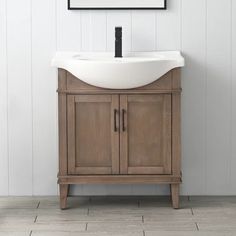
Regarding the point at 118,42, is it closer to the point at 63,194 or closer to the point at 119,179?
the point at 119,179

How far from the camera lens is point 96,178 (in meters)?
4.19

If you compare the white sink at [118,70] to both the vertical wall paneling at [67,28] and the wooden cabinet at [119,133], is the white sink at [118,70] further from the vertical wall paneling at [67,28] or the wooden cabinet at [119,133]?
the vertical wall paneling at [67,28]

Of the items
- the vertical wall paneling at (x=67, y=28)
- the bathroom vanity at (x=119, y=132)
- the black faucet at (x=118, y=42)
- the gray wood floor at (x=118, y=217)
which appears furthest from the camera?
the vertical wall paneling at (x=67, y=28)

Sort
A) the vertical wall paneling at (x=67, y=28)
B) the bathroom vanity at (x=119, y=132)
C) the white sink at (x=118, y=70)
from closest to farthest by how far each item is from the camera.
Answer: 1. the white sink at (x=118, y=70)
2. the bathroom vanity at (x=119, y=132)
3. the vertical wall paneling at (x=67, y=28)

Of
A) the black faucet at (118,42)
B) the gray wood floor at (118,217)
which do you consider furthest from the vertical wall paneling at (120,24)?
the gray wood floor at (118,217)

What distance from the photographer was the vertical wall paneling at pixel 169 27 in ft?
14.5

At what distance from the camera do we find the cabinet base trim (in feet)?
13.7

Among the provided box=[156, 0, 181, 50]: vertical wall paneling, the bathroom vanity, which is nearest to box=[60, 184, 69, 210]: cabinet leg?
the bathroom vanity

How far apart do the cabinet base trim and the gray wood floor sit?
0.55ft

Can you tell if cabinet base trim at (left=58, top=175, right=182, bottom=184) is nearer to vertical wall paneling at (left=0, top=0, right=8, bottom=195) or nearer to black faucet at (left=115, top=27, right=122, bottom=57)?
vertical wall paneling at (left=0, top=0, right=8, bottom=195)

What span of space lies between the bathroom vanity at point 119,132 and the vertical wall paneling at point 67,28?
0.34 m

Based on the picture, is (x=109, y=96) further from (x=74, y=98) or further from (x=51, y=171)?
(x=51, y=171)

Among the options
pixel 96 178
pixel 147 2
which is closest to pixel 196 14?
pixel 147 2

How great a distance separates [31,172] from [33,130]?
0.26 m
